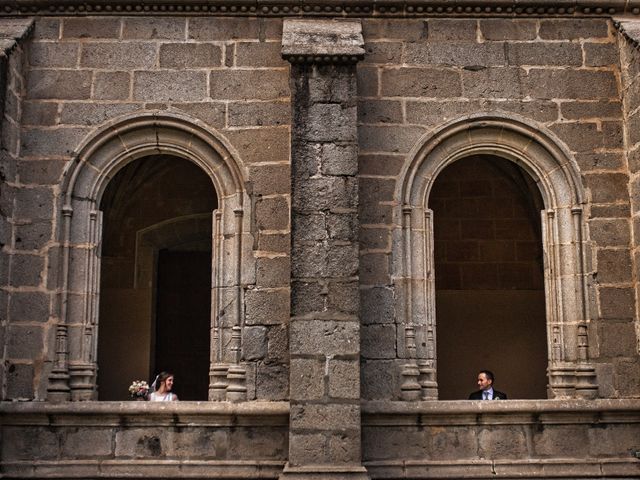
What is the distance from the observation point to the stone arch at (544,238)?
24.9 ft

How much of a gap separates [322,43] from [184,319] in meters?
5.28

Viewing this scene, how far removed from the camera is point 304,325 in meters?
6.98

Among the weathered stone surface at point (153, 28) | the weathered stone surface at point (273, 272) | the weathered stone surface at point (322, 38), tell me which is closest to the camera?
the weathered stone surface at point (322, 38)

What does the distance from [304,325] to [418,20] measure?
3130mm

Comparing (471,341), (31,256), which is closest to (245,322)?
(31,256)

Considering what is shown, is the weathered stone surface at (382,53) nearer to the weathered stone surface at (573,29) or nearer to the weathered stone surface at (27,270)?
the weathered stone surface at (573,29)

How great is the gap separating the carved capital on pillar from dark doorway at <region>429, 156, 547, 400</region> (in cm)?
382

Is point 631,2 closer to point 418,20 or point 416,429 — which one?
point 418,20

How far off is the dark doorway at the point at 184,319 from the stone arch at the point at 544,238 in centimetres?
448

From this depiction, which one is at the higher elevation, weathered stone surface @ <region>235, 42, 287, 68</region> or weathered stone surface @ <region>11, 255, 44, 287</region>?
weathered stone surface @ <region>235, 42, 287, 68</region>

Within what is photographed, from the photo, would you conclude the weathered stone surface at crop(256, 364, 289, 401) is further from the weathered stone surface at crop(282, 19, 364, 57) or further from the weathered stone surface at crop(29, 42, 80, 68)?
the weathered stone surface at crop(29, 42, 80, 68)

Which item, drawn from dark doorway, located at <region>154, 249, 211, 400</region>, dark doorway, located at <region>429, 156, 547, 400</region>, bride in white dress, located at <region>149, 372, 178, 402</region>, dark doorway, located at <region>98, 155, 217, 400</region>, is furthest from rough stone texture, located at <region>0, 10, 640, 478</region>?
dark doorway, located at <region>154, 249, 211, 400</region>

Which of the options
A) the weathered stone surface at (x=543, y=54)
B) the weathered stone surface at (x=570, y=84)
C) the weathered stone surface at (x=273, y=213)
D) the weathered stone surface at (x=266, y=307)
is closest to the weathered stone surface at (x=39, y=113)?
the weathered stone surface at (x=273, y=213)

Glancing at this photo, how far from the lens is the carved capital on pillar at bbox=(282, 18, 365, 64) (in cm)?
740
